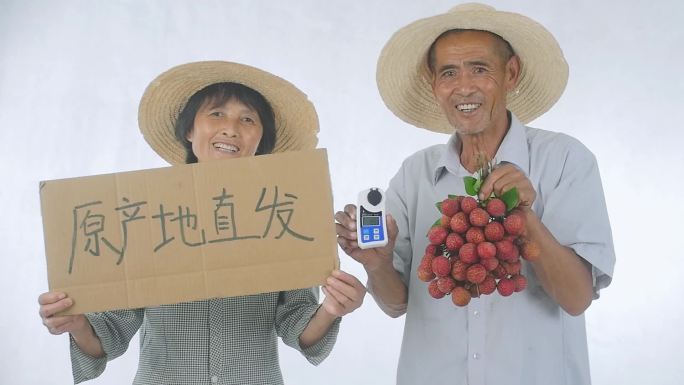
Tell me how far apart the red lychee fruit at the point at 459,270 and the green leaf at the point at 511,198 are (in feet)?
0.34

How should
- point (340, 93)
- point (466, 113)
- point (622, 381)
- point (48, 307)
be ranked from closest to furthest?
1. point (48, 307)
2. point (466, 113)
3. point (622, 381)
4. point (340, 93)

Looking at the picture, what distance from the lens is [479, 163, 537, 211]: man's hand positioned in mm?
965

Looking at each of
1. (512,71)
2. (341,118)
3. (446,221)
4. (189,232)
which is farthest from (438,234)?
(341,118)

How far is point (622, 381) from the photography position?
2361 millimetres

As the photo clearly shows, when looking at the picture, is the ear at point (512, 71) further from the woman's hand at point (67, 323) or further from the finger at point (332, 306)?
the woman's hand at point (67, 323)

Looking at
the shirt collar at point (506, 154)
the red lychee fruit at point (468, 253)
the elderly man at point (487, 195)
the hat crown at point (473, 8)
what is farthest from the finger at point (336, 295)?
the hat crown at point (473, 8)

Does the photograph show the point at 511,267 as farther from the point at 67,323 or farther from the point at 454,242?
the point at 67,323

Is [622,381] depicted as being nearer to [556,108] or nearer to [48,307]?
[556,108]

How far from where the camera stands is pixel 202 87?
1.38m

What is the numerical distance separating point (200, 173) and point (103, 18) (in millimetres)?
1772

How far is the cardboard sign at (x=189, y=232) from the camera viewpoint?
3.39 ft

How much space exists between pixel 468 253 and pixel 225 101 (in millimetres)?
619

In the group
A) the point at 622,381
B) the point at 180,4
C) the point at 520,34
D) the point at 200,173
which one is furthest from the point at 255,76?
the point at 622,381

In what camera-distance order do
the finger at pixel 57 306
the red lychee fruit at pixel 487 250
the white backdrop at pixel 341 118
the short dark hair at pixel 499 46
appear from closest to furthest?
the red lychee fruit at pixel 487 250
the finger at pixel 57 306
the short dark hair at pixel 499 46
the white backdrop at pixel 341 118
